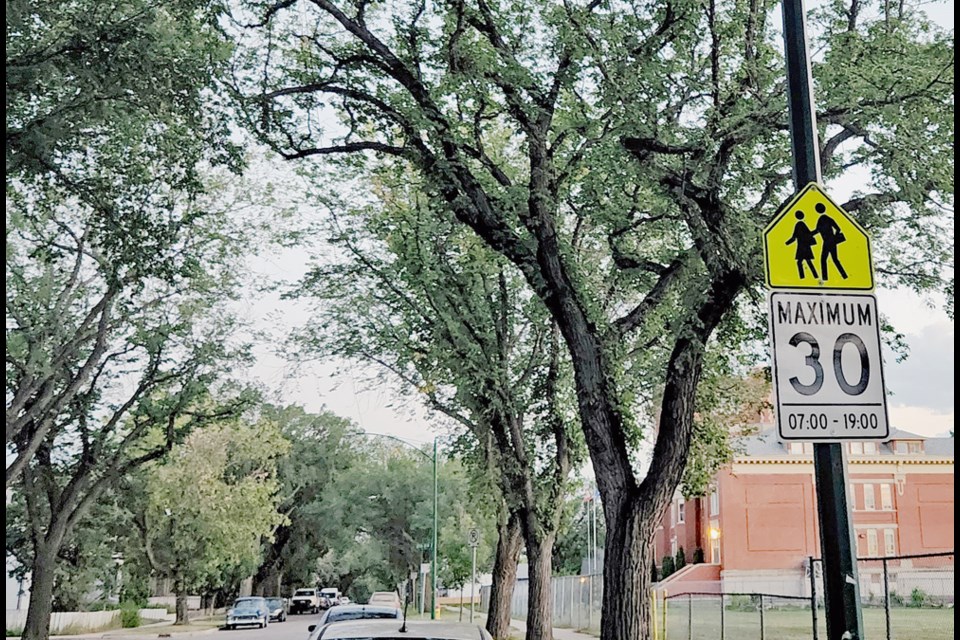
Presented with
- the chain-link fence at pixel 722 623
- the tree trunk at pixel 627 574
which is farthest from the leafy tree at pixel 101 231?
the chain-link fence at pixel 722 623


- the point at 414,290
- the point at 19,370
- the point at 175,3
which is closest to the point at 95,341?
the point at 19,370

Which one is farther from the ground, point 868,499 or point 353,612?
point 868,499

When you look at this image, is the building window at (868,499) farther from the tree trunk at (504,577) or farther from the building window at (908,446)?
the tree trunk at (504,577)

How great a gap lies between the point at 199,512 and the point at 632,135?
42647 mm

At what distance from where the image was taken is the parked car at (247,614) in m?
46.5

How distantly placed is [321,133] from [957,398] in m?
12.2

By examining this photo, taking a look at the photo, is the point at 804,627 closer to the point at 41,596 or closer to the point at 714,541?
the point at 41,596

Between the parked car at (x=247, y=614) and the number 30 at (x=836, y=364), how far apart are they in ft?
146

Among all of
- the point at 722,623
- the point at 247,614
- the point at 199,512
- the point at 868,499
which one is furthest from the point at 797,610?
the point at 199,512

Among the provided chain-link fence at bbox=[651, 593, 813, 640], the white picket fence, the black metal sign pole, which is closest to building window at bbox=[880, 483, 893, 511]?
chain-link fence at bbox=[651, 593, 813, 640]

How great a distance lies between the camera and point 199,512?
50406 mm

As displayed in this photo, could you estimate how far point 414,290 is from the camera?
22297 mm

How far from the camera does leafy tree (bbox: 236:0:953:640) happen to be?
12.3 meters

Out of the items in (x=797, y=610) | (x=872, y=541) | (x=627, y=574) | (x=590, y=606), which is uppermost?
(x=627, y=574)
